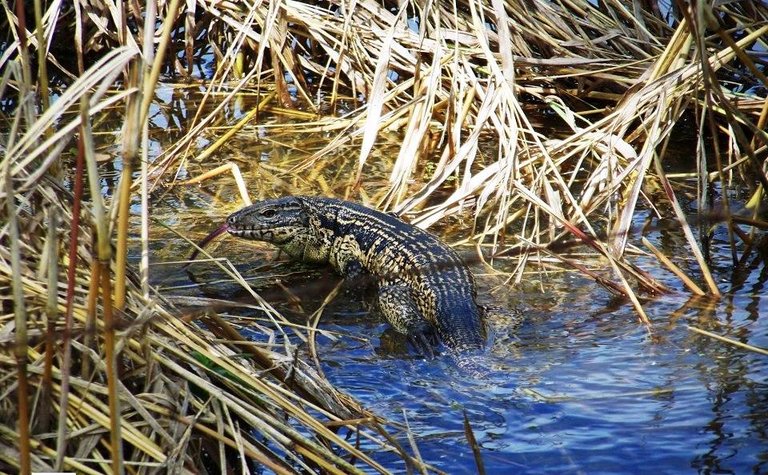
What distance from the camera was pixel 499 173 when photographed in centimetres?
621

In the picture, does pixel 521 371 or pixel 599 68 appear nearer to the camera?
pixel 521 371

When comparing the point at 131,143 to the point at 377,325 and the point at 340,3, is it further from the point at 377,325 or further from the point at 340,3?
the point at 340,3

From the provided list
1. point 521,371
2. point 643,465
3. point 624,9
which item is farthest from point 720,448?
point 624,9

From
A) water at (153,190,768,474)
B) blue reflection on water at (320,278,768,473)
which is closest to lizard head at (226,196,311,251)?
water at (153,190,768,474)

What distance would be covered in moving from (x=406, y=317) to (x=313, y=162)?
2.63m

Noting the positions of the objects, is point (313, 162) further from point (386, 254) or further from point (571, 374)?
point (571, 374)

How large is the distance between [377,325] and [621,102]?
2189mm

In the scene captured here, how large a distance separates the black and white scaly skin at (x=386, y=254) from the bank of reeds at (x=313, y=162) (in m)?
0.36

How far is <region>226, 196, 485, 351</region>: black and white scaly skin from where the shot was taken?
5.41m

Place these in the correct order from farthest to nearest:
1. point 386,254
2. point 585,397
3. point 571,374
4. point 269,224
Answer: point 269,224
point 386,254
point 571,374
point 585,397

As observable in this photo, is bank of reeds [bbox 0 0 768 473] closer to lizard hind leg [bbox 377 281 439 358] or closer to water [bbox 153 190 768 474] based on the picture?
water [bbox 153 190 768 474]

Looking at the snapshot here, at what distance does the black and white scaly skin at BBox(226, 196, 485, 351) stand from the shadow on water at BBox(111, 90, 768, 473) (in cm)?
15

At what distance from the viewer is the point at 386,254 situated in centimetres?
623

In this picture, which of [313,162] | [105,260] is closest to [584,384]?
[105,260]
